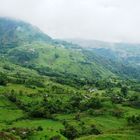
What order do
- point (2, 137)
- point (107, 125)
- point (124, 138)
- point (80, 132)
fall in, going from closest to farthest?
point (2, 137) < point (124, 138) < point (80, 132) < point (107, 125)

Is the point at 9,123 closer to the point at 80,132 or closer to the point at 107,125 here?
the point at 80,132

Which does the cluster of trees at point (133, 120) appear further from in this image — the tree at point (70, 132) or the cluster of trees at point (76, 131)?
the tree at point (70, 132)

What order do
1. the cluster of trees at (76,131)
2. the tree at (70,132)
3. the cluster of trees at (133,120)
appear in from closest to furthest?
the tree at (70,132) < the cluster of trees at (76,131) < the cluster of trees at (133,120)

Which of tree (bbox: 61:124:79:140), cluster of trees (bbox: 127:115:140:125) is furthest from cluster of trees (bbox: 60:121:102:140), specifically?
cluster of trees (bbox: 127:115:140:125)

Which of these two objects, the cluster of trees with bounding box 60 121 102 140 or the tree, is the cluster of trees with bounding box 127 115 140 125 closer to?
the cluster of trees with bounding box 60 121 102 140

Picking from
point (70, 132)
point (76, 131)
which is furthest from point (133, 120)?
point (70, 132)

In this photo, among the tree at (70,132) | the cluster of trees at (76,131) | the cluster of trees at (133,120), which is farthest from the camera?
the cluster of trees at (133,120)

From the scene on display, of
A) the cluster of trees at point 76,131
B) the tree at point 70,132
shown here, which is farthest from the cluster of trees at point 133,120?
the tree at point 70,132

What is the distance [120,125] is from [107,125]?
736cm

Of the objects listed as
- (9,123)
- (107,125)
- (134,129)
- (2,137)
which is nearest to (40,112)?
(9,123)

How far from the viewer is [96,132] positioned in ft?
566

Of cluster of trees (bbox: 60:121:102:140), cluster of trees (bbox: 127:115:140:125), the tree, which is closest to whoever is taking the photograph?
the tree

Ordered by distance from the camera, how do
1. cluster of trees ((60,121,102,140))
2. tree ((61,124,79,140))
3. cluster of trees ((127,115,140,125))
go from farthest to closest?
cluster of trees ((127,115,140,125)), cluster of trees ((60,121,102,140)), tree ((61,124,79,140))

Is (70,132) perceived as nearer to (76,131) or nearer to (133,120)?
(76,131)
